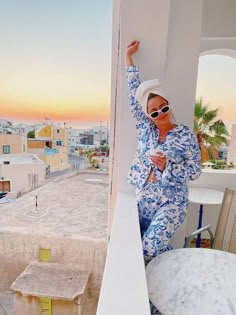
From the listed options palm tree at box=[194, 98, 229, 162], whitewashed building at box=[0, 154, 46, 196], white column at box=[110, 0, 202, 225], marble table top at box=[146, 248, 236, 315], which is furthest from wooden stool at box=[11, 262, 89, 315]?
marble table top at box=[146, 248, 236, 315]

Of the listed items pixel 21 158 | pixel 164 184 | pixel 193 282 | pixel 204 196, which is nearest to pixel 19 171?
pixel 21 158

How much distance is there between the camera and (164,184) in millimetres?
1185

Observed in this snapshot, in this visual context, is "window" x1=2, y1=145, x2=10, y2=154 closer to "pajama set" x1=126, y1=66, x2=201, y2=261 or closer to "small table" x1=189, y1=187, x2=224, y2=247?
"small table" x1=189, y1=187, x2=224, y2=247

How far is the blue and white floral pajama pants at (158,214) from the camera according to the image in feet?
3.71

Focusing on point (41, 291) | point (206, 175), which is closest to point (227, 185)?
point (206, 175)

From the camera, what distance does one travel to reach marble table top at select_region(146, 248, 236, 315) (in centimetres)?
71

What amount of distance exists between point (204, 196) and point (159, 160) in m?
1.19

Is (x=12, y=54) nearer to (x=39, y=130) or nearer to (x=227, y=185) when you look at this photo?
(x=39, y=130)

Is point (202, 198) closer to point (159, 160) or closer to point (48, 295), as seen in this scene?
point (159, 160)

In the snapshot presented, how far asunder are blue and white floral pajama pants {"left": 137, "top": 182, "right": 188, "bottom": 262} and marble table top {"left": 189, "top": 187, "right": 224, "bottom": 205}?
871mm

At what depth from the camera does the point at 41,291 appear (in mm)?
3998

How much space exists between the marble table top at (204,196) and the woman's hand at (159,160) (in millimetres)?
998

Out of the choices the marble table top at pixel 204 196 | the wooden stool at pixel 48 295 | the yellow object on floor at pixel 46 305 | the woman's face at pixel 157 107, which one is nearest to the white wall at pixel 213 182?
the marble table top at pixel 204 196

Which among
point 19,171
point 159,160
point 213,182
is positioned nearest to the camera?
point 159,160
